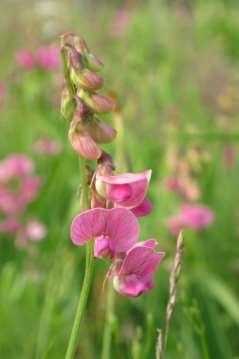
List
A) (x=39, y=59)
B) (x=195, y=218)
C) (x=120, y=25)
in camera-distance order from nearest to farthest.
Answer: (x=195, y=218) → (x=39, y=59) → (x=120, y=25)

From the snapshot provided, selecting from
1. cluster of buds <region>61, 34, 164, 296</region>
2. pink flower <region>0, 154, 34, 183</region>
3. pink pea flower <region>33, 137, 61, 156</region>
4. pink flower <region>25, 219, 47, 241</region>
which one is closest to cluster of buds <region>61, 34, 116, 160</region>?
cluster of buds <region>61, 34, 164, 296</region>

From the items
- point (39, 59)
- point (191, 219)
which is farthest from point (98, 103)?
point (39, 59)

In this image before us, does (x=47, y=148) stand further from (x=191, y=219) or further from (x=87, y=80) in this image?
(x=87, y=80)

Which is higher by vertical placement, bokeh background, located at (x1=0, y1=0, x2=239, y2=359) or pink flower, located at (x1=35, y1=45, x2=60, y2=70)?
pink flower, located at (x1=35, y1=45, x2=60, y2=70)

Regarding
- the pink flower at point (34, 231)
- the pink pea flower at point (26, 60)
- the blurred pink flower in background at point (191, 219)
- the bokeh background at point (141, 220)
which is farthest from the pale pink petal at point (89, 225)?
the pink pea flower at point (26, 60)

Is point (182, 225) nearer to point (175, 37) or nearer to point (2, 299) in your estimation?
point (2, 299)

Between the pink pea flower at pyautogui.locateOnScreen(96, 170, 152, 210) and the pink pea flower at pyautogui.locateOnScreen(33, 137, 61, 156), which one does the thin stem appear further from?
the pink pea flower at pyautogui.locateOnScreen(33, 137, 61, 156)

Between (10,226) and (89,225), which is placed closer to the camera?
(89,225)

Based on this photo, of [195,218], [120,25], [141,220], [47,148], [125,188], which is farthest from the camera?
[120,25]

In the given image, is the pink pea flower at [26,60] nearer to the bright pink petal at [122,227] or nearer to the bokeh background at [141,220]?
the bokeh background at [141,220]
